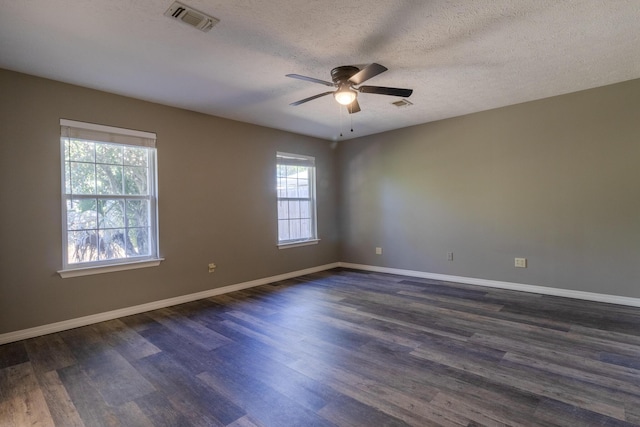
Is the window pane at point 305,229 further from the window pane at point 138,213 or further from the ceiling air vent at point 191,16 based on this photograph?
the ceiling air vent at point 191,16

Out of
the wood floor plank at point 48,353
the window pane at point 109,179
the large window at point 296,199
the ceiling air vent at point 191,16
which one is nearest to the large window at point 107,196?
the window pane at point 109,179

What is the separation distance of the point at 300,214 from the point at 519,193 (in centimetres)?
346

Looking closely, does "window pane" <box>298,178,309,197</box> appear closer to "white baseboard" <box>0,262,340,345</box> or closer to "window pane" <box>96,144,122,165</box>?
"white baseboard" <box>0,262,340,345</box>

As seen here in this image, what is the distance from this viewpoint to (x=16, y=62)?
2865 millimetres

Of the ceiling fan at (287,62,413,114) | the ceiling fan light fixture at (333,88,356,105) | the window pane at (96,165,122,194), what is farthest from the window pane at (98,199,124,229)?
the ceiling fan light fixture at (333,88,356,105)

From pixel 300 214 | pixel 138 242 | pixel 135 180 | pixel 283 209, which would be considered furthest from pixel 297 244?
pixel 135 180

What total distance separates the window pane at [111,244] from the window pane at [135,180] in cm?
49

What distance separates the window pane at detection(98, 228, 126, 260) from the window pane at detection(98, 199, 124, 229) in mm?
71

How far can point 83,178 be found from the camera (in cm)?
349

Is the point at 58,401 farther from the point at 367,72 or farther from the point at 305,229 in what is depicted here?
the point at 305,229

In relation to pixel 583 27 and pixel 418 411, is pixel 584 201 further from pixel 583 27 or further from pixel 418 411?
pixel 418 411

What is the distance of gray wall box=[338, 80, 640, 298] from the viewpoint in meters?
3.76

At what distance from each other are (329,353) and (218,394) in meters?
0.93

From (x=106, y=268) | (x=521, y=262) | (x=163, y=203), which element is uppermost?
(x=163, y=203)
